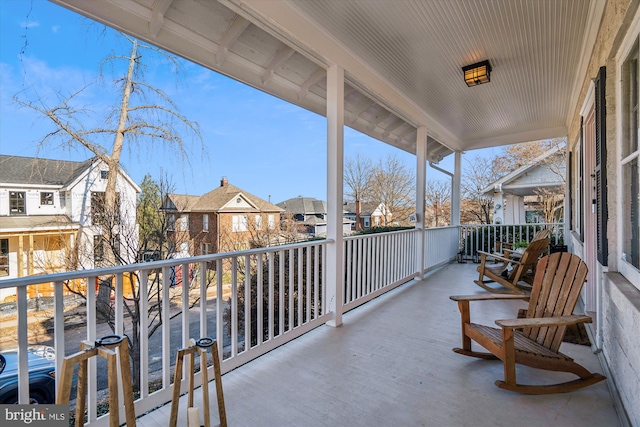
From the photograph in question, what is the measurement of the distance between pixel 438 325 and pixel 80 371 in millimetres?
3057

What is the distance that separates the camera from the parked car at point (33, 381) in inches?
76.0

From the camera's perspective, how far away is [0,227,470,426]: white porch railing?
1629 mm

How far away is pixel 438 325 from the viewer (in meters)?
3.31

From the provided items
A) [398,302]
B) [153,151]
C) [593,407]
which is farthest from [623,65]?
[153,151]

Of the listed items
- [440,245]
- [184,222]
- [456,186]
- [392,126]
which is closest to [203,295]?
[184,222]

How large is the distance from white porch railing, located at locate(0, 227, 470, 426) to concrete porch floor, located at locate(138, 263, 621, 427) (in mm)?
218

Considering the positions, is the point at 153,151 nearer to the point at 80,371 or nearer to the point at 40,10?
the point at 40,10

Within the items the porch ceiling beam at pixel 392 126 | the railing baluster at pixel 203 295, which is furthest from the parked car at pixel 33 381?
the porch ceiling beam at pixel 392 126

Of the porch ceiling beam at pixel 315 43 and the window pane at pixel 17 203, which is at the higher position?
the porch ceiling beam at pixel 315 43

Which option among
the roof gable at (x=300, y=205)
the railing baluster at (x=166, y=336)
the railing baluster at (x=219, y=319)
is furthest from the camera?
the roof gable at (x=300, y=205)

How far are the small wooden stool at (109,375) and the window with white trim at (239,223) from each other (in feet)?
15.8

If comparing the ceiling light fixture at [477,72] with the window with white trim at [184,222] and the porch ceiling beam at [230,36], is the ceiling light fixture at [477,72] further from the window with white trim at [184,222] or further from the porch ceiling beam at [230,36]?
the window with white trim at [184,222]

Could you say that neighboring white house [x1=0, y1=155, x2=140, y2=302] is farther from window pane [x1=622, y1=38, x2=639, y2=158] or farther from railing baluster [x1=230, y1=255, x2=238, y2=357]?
window pane [x1=622, y1=38, x2=639, y2=158]

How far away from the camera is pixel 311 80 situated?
11.7ft
